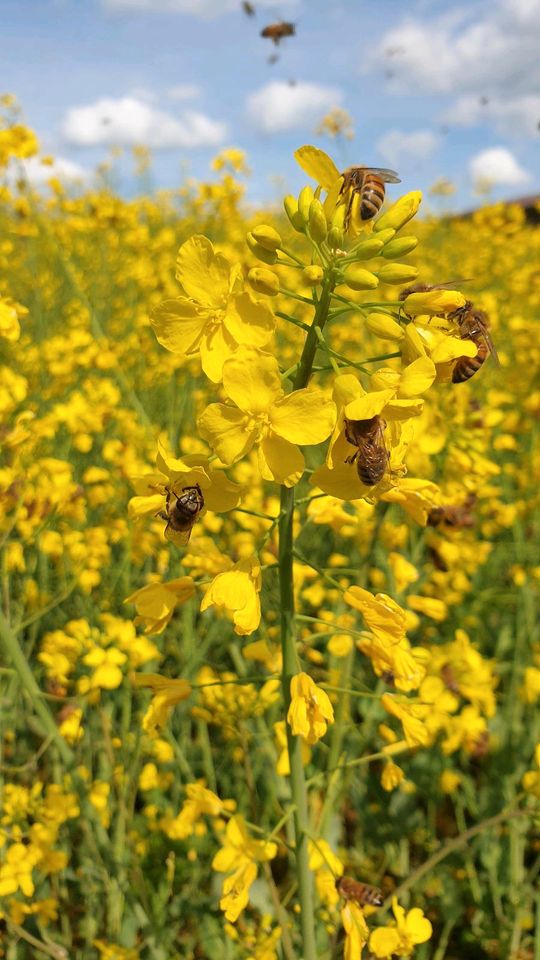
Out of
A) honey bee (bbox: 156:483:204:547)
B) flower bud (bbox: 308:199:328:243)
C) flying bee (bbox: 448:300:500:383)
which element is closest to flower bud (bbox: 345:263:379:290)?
flower bud (bbox: 308:199:328:243)

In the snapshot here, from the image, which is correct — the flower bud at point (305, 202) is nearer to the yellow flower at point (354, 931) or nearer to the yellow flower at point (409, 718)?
the yellow flower at point (409, 718)

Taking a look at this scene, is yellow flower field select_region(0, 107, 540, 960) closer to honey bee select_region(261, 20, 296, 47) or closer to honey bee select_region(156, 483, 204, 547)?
honey bee select_region(156, 483, 204, 547)

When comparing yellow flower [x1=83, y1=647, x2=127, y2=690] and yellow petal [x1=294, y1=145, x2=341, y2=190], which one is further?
yellow flower [x1=83, y1=647, x2=127, y2=690]

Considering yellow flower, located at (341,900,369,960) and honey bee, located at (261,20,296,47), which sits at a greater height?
honey bee, located at (261,20,296,47)

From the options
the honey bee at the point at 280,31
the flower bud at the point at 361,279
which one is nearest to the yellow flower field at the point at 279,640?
the flower bud at the point at 361,279

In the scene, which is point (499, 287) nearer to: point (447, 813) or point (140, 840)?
point (447, 813)

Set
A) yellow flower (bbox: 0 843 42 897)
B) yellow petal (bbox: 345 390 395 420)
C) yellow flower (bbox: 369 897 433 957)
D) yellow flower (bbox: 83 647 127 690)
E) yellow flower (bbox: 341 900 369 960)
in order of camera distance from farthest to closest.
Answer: yellow flower (bbox: 83 647 127 690) < yellow flower (bbox: 0 843 42 897) < yellow flower (bbox: 369 897 433 957) < yellow flower (bbox: 341 900 369 960) < yellow petal (bbox: 345 390 395 420)

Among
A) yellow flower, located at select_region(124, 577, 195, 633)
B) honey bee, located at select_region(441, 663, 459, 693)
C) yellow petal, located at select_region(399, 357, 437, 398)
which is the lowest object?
honey bee, located at select_region(441, 663, 459, 693)
